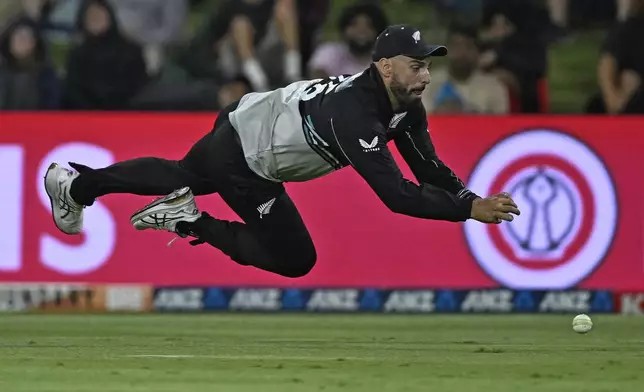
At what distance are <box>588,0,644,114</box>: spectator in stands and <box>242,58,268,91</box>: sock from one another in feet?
9.67

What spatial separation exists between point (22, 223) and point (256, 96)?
4.06 metres

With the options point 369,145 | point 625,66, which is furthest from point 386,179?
point 625,66

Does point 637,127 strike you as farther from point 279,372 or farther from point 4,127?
point 279,372

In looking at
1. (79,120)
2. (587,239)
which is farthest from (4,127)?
(587,239)

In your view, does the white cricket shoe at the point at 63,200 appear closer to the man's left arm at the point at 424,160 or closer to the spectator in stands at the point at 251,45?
the man's left arm at the point at 424,160

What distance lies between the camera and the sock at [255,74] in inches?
521

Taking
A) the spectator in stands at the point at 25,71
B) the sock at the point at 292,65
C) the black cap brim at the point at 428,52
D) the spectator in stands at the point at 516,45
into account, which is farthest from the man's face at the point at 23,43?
the black cap brim at the point at 428,52

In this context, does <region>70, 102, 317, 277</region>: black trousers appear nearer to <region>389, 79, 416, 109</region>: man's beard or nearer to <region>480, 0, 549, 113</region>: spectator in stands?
<region>389, 79, 416, 109</region>: man's beard

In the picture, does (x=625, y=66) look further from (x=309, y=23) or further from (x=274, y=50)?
(x=274, y=50)

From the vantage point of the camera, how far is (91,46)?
13234mm

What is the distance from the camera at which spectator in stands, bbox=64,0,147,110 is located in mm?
13188

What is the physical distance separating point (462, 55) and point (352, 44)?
0.97 metres

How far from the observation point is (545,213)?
12734 mm

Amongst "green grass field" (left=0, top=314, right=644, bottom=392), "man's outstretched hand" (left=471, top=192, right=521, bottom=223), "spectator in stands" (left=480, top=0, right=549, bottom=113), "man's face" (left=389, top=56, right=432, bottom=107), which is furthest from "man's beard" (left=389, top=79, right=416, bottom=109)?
"spectator in stands" (left=480, top=0, right=549, bottom=113)
